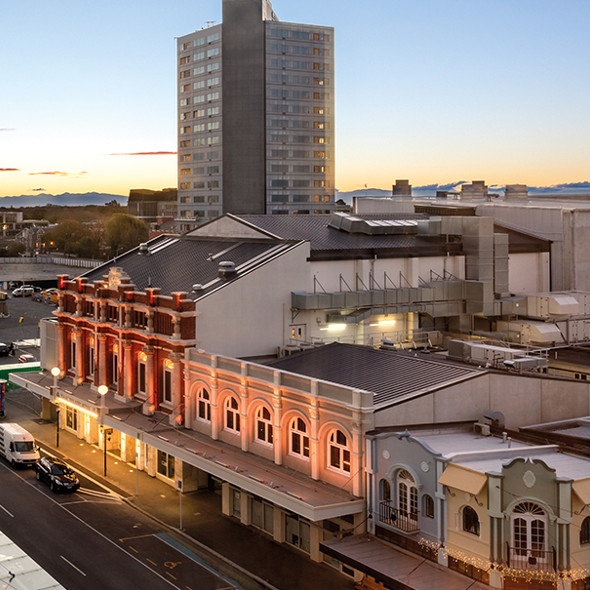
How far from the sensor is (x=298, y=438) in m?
51.7

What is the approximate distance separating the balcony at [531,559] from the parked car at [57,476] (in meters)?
34.8

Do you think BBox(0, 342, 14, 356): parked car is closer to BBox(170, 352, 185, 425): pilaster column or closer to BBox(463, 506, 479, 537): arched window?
BBox(170, 352, 185, 425): pilaster column

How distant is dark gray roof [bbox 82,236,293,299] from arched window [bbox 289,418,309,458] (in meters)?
17.8

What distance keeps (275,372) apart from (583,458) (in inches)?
695

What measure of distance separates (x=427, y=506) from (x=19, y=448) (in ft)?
126

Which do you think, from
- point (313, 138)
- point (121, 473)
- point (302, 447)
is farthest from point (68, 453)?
point (313, 138)

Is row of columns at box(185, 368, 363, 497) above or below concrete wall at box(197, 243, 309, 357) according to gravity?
below

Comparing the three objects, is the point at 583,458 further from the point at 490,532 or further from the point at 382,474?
the point at 382,474

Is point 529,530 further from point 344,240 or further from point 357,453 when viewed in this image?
point 344,240

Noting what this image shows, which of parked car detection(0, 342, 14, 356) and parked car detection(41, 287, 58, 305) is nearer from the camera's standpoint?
parked car detection(0, 342, 14, 356)

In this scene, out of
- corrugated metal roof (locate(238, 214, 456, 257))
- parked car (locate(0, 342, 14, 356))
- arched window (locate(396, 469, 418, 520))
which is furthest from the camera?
parked car (locate(0, 342, 14, 356))

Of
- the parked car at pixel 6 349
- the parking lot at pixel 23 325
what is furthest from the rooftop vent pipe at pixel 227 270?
the parked car at pixel 6 349

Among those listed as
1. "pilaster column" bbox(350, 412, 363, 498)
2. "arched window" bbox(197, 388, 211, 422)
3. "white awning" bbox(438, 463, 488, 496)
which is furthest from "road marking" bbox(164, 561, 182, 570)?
"white awning" bbox(438, 463, 488, 496)

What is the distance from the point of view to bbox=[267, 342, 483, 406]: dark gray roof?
5016 cm
